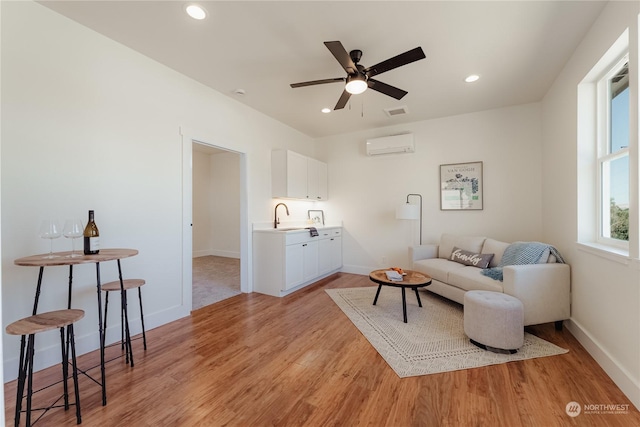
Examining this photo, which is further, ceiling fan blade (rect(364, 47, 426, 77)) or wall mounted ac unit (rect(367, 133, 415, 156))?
wall mounted ac unit (rect(367, 133, 415, 156))

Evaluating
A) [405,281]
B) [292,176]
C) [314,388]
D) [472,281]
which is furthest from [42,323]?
[472,281]

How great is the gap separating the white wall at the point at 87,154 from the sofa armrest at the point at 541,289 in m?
3.50

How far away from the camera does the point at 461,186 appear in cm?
440

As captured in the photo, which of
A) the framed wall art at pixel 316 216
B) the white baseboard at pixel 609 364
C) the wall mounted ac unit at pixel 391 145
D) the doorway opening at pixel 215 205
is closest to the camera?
the white baseboard at pixel 609 364

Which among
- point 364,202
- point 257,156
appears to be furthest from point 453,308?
point 257,156

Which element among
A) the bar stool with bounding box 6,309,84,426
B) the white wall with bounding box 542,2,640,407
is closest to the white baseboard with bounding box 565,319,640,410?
the white wall with bounding box 542,2,640,407

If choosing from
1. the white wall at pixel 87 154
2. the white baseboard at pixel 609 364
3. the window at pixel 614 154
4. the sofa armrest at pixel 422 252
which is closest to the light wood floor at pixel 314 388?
the white baseboard at pixel 609 364

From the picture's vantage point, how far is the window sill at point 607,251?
1905mm

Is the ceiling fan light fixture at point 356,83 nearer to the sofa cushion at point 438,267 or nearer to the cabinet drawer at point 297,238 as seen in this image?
the cabinet drawer at point 297,238

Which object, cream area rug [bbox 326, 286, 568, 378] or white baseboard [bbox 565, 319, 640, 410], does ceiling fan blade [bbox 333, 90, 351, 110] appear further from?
white baseboard [bbox 565, 319, 640, 410]

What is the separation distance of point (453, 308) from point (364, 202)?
247cm

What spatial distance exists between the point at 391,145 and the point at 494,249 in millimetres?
2318

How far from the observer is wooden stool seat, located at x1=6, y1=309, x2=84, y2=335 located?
1.46 m

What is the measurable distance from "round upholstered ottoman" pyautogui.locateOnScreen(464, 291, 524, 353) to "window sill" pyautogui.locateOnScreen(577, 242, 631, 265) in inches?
28.0
